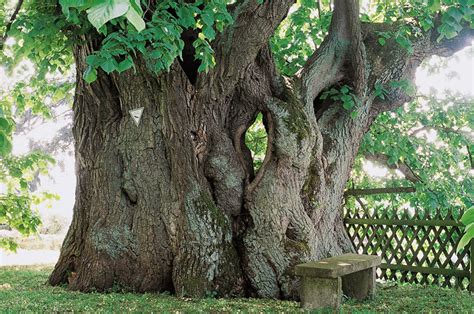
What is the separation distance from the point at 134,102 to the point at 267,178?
189 cm

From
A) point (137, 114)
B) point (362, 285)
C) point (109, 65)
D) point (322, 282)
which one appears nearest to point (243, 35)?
point (137, 114)

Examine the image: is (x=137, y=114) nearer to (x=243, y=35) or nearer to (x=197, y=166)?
(x=197, y=166)

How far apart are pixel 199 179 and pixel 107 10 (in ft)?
17.9

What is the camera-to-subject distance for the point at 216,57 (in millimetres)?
6730

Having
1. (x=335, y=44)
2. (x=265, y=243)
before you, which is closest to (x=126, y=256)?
(x=265, y=243)

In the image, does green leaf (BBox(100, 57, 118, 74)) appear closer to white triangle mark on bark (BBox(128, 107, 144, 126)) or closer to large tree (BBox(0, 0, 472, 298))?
large tree (BBox(0, 0, 472, 298))

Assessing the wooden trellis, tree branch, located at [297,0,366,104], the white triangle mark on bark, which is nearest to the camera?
the white triangle mark on bark

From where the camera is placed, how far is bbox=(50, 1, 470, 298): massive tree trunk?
6391mm

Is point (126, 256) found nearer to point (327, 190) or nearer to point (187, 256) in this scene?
point (187, 256)

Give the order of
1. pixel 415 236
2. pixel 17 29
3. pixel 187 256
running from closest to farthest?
pixel 17 29 < pixel 187 256 < pixel 415 236

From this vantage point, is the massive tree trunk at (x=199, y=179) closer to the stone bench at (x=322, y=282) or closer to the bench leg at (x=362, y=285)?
the bench leg at (x=362, y=285)

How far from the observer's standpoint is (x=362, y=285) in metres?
6.84

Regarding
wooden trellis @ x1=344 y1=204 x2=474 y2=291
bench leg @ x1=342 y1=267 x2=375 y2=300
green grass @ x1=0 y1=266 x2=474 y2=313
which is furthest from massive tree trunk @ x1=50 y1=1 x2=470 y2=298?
wooden trellis @ x1=344 y1=204 x2=474 y2=291

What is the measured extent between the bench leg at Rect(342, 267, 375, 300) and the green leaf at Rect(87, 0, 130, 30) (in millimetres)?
6249
